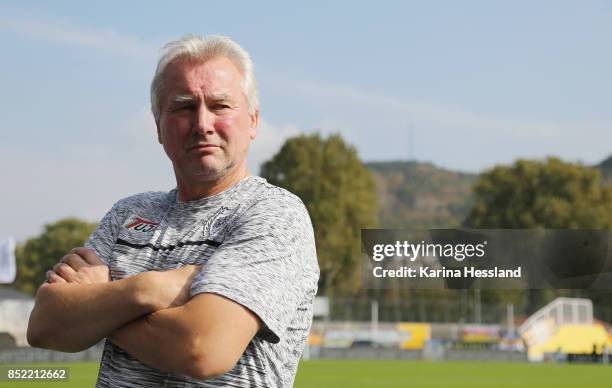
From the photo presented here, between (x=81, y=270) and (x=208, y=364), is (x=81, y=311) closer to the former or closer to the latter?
(x=81, y=270)

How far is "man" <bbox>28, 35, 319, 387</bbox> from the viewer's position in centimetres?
275

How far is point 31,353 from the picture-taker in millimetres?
37250

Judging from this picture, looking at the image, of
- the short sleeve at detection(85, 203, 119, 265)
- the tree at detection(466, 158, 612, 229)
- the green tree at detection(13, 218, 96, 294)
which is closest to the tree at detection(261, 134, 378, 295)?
the tree at detection(466, 158, 612, 229)

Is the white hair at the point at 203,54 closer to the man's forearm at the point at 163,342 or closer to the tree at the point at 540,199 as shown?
the man's forearm at the point at 163,342

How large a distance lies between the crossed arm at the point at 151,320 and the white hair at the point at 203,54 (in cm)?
54

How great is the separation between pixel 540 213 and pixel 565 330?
10.7 metres

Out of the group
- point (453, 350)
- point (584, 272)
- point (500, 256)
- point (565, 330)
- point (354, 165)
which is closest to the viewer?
point (500, 256)

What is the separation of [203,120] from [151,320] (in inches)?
22.9

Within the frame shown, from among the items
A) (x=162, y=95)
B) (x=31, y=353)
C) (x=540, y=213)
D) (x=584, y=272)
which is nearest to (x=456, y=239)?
(x=584, y=272)

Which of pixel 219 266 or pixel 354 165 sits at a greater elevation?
pixel 354 165

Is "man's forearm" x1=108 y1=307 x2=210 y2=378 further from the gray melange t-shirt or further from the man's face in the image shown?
the man's face

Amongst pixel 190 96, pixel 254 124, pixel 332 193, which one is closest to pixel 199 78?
pixel 190 96

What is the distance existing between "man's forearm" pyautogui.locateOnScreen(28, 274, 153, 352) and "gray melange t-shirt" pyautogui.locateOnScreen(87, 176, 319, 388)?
0.11 metres

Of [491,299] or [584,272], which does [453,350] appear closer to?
[584,272]
